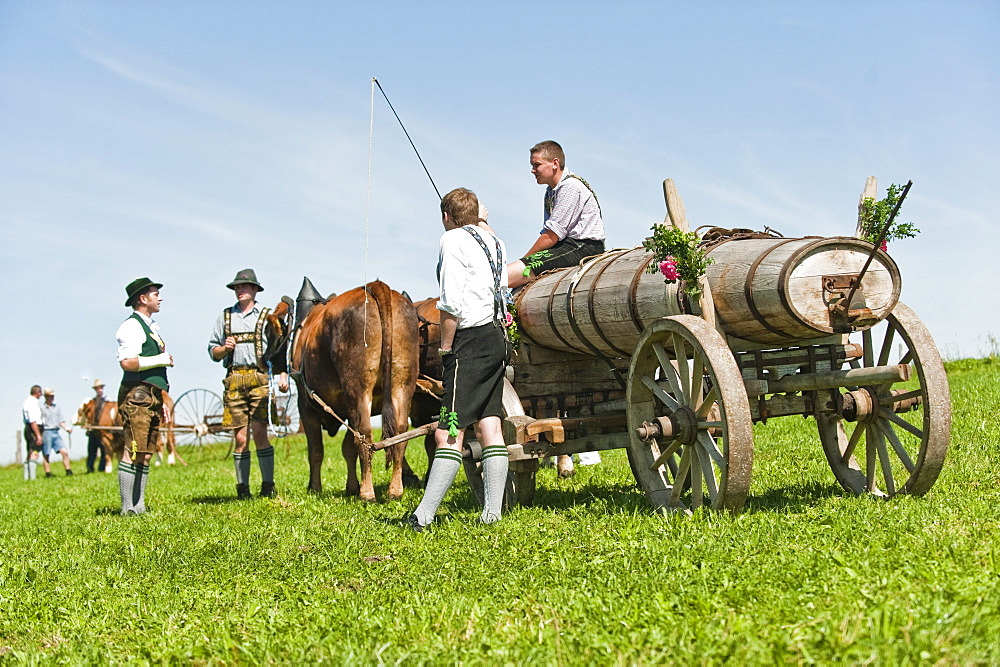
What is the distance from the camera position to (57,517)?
873 centimetres

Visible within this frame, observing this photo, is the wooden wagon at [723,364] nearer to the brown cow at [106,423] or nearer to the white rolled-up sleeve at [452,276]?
the white rolled-up sleeve at [452,276]

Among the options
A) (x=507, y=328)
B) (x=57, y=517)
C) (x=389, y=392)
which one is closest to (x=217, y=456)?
(x=57, y=517)

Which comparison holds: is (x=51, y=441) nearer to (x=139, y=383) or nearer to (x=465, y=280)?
(x=139, y=383)

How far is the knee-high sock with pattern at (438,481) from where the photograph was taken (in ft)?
17.8

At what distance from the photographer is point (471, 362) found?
542 centimetres

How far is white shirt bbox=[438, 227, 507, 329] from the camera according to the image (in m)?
5.42

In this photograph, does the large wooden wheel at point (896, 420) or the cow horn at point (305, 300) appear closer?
the large wooden wheel at point (896, 420)

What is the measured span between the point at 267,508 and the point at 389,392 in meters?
1.41

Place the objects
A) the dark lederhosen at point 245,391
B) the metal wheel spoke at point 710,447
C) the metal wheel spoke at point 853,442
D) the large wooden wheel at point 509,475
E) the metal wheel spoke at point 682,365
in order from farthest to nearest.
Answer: the dark lederhosen at point 245,391 < the large wooden wheel at point 509,475 < the metal wheel spoke at point 853,442 < the metal wheel spoke at point 682,365 < the metal wheel spoke at point 710,447

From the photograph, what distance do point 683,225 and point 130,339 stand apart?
536cm

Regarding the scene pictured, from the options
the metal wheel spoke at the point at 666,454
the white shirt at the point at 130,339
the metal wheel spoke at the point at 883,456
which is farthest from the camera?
the white shirt at the point at 130,339

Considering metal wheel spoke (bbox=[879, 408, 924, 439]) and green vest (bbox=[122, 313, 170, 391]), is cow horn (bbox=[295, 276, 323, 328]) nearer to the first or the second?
green vest (bbox=[122, 313, 170, 391])

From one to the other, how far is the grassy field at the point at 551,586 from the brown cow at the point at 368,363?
5.25ft

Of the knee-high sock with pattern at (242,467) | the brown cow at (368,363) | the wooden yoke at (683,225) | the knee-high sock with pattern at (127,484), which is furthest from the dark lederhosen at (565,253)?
the knee-high sock with pattern at (127,484)
